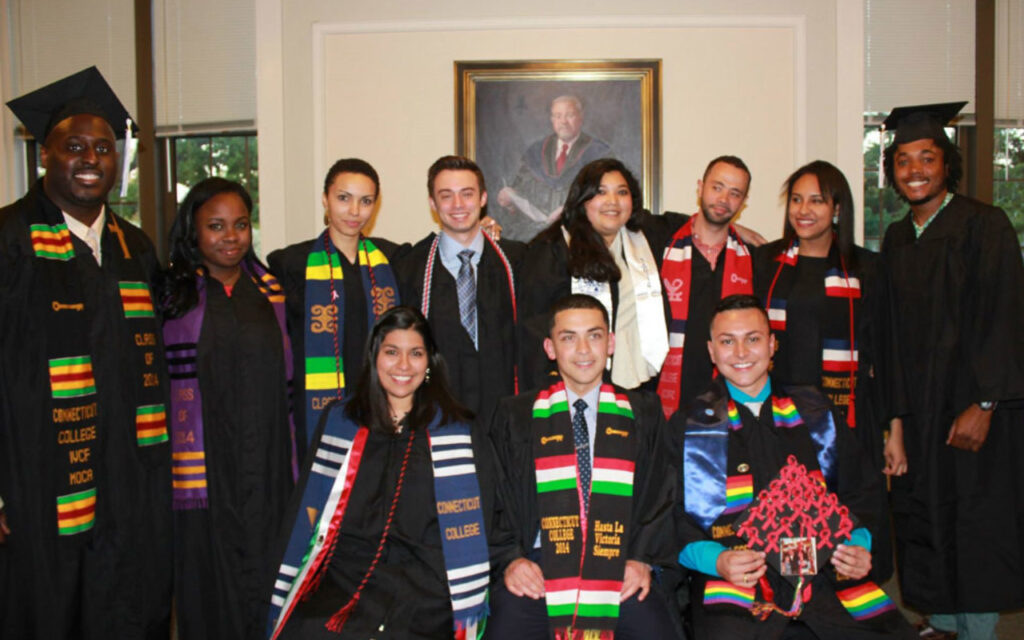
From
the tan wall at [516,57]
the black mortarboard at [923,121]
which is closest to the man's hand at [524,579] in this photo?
the black mortarboard at [923,121]

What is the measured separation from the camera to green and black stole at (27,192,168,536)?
302 centimetres

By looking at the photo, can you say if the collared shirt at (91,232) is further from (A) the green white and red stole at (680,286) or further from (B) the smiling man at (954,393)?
(B) the smiling man at (954,393)

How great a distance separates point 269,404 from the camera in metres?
3.51

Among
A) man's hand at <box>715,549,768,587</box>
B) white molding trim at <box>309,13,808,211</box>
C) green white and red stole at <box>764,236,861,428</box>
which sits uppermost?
white molding trim at <box>309,13,808,211</box>

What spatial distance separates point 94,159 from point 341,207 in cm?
105

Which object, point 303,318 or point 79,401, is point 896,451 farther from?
point 79,401

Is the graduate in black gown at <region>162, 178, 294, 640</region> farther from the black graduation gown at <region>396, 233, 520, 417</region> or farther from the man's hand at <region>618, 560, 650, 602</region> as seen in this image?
the man's hand at <region>618, 560, 650, 602</region>

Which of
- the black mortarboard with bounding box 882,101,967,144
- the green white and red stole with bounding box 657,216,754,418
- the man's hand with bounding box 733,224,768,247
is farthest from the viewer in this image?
the man's hand with bounding box 733,224,768,247

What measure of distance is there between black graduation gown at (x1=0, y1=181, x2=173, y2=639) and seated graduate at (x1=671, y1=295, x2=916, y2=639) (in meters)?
2.18

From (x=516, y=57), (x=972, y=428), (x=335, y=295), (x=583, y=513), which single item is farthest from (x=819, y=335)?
(x=516, y=57)

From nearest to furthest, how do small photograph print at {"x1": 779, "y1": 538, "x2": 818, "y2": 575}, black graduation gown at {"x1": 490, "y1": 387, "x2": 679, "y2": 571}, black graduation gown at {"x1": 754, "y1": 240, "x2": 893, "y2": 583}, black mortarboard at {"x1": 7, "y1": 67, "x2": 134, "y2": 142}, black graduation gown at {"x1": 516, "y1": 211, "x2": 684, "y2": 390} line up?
small photograph print at {"x1": 779, "y1": 538, "x2": 818, "y2": 575}, black graduation gown at {"x1": 490, "y1": 387, "x2": 679, "y2": 571}, black mortarboard at {"x1": 7, "y1": 67, "x2": 134, "y2": 142}, black graduation gown at {"x1": 516, "y1": 211, "x2": 684, "y2": 390}, black graduation gown at {"x1": 754, "y1": 240, "x2": 893, "y2": 583}

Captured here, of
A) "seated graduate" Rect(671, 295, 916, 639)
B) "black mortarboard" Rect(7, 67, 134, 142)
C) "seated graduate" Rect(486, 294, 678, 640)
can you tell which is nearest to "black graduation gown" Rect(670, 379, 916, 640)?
"seated graduate" Rect(671, 295, 916, 639)

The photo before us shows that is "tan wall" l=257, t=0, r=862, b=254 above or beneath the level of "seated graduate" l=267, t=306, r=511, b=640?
above

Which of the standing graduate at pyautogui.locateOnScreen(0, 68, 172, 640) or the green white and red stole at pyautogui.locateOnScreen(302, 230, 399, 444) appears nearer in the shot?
the standing graduate at pyautogui.locateOnScreen(0, 68, 172, 640)
